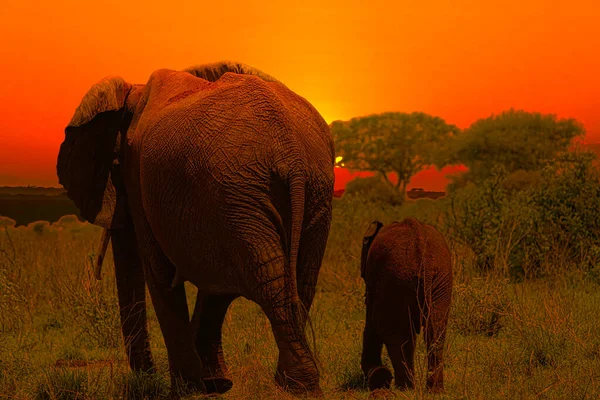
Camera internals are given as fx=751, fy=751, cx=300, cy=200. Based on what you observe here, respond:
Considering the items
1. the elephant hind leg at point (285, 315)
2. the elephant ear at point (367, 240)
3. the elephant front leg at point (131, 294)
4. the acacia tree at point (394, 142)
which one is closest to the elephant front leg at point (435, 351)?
the elephant ear at point (367, 240)

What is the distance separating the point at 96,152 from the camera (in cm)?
533

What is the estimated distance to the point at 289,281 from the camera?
12.6 feet

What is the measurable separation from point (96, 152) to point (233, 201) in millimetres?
1905

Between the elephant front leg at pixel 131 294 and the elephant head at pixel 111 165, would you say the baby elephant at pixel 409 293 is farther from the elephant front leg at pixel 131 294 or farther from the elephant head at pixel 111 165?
the elephant front leg at pixel 131 294

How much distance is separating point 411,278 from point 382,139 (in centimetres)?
3712

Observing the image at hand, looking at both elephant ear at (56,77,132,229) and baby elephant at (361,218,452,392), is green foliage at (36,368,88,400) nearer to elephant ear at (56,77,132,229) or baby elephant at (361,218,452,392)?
elephant ear at (56,77,132,229)

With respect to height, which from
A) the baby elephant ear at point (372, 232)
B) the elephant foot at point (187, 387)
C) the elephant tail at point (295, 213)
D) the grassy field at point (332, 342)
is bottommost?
the grassy field at point (332, 342)

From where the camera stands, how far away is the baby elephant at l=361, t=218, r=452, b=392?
485cm

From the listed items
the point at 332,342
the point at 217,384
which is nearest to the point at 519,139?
the point at 332,342

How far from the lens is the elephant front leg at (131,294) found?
5.50 meters

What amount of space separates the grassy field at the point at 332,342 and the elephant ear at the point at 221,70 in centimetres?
193

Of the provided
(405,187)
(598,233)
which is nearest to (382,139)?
(405,187)

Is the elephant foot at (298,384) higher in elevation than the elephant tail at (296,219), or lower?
lower

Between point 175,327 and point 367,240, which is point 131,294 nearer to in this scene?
point 175,327
